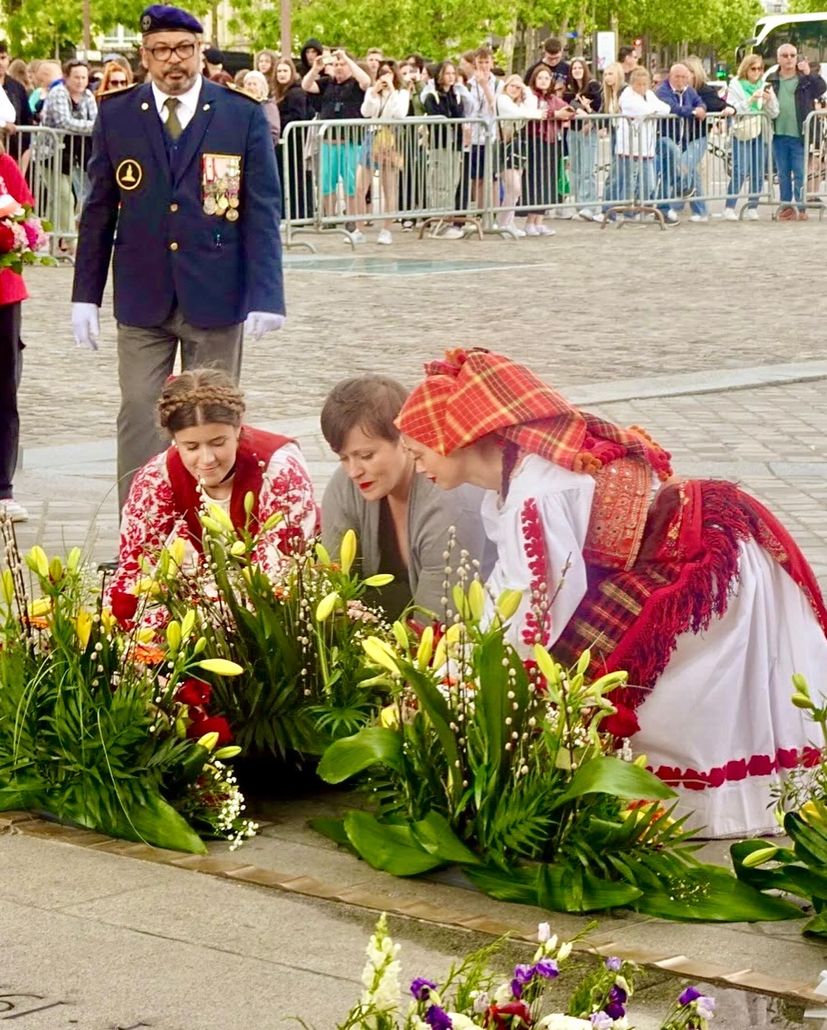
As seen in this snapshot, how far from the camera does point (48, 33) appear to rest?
51.7 meters

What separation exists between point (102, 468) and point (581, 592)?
486 centimetres

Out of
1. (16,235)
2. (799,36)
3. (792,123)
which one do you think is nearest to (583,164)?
(792,123)

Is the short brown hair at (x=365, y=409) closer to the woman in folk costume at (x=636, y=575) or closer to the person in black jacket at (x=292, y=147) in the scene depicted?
the woman in folk costume at (x=636, y=575)

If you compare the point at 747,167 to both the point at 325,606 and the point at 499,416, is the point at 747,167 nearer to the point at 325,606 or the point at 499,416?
the point at 499,416

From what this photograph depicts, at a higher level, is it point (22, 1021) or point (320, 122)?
point (320, 122)

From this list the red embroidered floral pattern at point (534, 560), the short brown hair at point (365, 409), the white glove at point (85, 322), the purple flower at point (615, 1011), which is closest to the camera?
the purple flower at point (615, 1011)

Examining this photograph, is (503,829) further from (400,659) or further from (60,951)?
(60,951)

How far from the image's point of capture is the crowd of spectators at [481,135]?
21422mm

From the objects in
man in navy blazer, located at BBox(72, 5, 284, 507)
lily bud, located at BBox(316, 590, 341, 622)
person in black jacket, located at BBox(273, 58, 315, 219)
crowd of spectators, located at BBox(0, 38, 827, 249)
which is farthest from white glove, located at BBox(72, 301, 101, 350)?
person in black jacket, located at BBox(273, 58, 315, 219)

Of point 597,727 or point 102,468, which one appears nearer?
point 597,727

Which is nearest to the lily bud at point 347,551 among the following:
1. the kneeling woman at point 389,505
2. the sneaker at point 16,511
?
the kneeling woman at point 389,505

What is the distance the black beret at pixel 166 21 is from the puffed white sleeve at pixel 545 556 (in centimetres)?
296

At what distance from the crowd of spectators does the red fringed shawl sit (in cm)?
1338

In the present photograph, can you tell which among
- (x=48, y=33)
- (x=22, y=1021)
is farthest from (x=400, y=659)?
(x=48, y=33)
